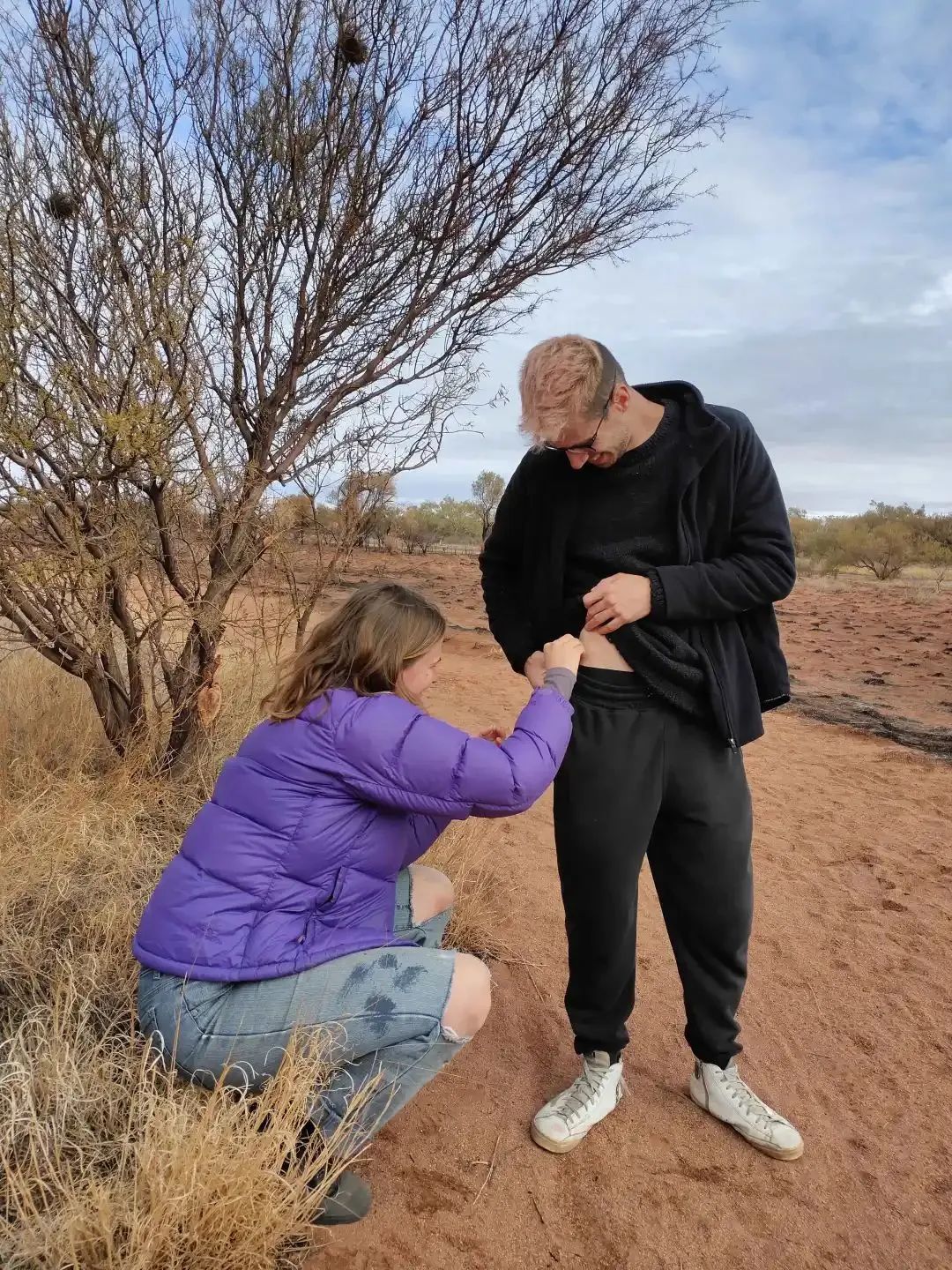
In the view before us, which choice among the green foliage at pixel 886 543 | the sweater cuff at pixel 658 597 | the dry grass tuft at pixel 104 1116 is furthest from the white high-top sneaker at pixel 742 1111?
the green foliage at pixel 886 543

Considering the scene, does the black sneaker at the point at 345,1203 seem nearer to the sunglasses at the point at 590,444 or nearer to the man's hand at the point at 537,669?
the man's hand at the point at 537,669

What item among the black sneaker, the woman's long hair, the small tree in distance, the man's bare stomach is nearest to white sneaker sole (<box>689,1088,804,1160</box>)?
the black sneaker

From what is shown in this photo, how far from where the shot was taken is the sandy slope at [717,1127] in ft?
6.19

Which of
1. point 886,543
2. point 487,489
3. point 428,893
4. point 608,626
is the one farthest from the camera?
point 487,489

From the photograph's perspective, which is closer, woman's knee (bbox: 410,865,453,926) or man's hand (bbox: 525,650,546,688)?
man's hand (bbox: 525,650,546,688)

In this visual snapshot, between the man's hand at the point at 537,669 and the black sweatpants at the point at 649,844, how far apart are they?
106 mm

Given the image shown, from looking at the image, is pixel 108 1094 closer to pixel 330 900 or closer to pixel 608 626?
pixel 330 900

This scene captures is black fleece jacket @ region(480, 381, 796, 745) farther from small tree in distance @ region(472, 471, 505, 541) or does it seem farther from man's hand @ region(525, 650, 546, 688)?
small tree in distance @ region(472, 471, 505, 541)

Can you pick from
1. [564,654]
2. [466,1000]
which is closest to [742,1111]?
[466,1000]

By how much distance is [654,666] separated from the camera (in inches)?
78.9

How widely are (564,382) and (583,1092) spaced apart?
1.79 meters

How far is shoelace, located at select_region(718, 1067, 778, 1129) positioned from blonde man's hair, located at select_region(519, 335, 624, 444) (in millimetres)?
1719

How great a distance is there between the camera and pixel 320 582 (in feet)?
16.4

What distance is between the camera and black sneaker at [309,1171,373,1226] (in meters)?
1.79
